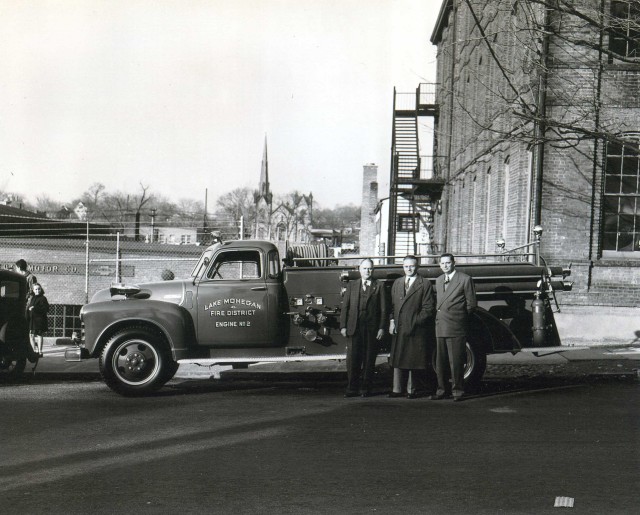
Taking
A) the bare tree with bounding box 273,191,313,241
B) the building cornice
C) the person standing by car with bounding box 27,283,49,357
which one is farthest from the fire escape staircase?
the bare tree with bounding box 273,191,313,241

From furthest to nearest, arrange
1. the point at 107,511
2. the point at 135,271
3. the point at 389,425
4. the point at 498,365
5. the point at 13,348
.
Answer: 1. the point at 135,271
2. the point at 498,365
3. the point at 13,348
4. the point at 389,425
5. the point at 107,511

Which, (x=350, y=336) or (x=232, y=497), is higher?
(x=350, y=336)

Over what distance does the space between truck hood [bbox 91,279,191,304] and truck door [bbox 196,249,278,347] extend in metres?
0.29

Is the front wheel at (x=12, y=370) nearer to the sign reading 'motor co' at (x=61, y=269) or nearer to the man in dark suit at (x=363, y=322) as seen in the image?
the man in dark suit at (x=363, y=322)

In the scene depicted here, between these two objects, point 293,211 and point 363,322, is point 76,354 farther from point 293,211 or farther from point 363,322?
point 293,211

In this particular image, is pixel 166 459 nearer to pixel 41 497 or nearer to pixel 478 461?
pixel 41 497

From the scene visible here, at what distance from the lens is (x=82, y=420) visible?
8.16m

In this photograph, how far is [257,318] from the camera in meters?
10.0

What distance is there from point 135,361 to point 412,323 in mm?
3705

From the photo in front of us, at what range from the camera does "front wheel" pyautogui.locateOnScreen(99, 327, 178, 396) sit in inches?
386

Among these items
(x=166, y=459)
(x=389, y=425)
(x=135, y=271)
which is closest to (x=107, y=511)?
(x=166, y=459)

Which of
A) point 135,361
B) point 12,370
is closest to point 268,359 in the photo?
point 135,361

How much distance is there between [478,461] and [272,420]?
2.56 metres

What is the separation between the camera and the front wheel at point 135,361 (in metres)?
9.80
